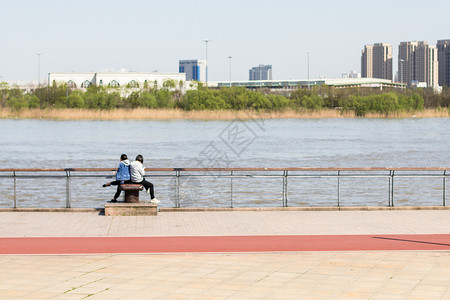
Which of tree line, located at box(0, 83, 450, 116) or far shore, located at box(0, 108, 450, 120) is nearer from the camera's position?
far shore, located at box(0, 108, 450, 120)

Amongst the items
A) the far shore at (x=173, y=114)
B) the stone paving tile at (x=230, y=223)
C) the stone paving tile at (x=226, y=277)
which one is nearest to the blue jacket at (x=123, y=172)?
the stone paving tile at (x=230, y=223)

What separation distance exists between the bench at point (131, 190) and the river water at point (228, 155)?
2.83 meters

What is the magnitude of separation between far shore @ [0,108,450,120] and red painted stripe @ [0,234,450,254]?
75.9 m

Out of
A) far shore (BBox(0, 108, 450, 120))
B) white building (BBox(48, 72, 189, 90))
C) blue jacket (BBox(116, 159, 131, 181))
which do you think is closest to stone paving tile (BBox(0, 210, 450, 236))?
blue jacket (BBox(116, 159, 131, 181))

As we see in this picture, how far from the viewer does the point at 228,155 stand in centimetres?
5003

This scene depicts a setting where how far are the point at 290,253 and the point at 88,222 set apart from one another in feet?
15.5

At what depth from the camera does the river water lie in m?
24.2

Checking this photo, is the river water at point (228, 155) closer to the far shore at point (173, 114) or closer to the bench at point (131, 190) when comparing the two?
the bench at point (131, 190)

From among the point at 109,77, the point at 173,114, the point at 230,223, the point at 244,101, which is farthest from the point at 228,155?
the point at 109,77

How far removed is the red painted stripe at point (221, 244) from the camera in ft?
36.4

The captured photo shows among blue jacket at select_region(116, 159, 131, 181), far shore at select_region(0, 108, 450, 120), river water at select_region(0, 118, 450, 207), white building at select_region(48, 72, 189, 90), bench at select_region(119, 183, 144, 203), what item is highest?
white building at select_region(48, 72, 189, 90)

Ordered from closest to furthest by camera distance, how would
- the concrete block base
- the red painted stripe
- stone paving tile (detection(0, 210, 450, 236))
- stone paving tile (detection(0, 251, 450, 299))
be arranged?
stone paving tile (detection(0, 251, 450, 299))
the red painted stripe
stone paving tile (detection(0, 210, 450, 236))
the concrete block base

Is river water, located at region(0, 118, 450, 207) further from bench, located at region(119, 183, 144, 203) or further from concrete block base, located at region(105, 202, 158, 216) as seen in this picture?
concrete block base, located at region(105, 202, 158, 216)

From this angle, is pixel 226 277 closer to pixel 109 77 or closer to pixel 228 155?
pixel 228 155
